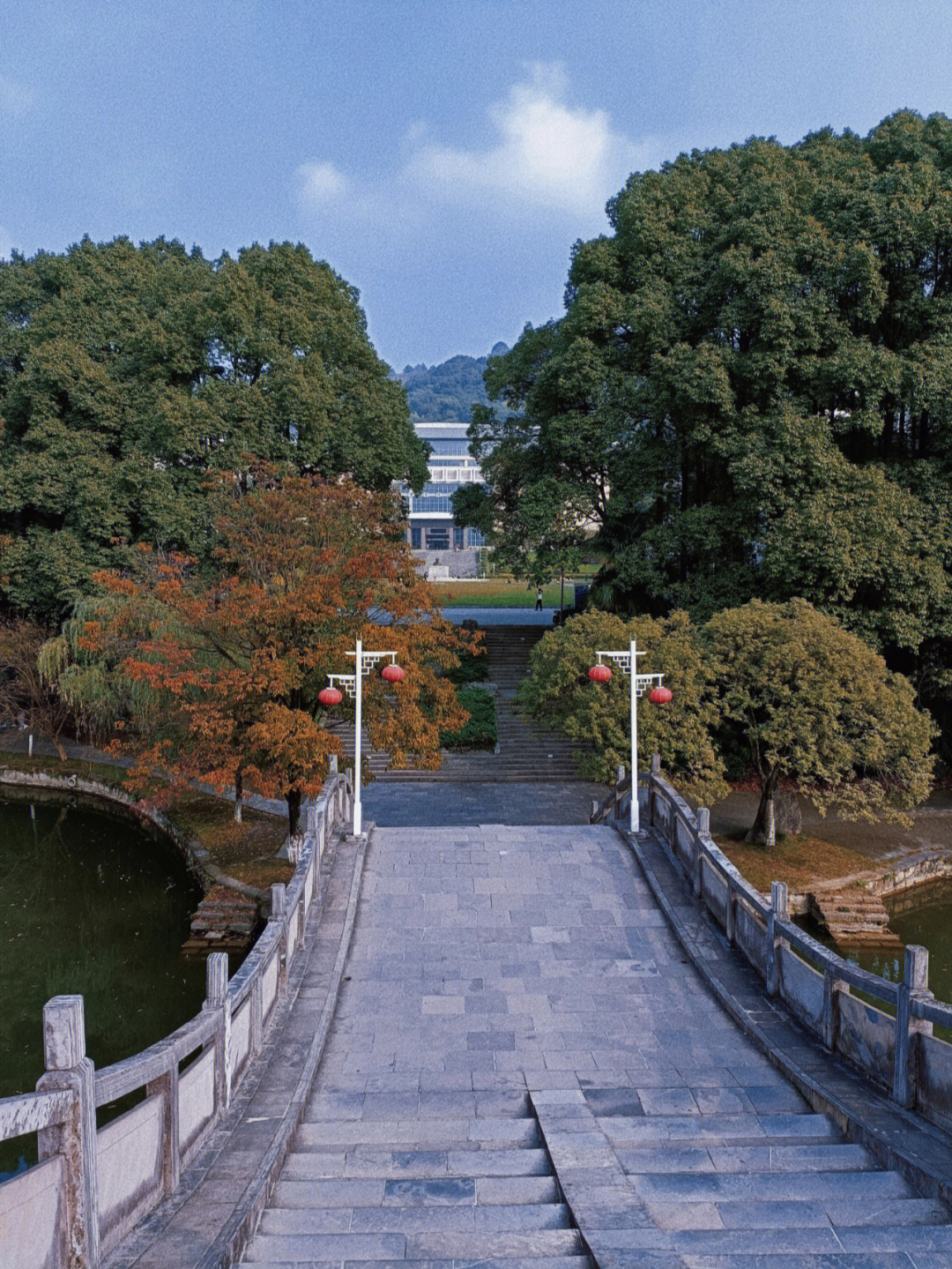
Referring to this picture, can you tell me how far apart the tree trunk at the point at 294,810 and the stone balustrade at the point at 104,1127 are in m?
8.45

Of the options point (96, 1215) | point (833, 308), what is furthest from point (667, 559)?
point (96, 1215)

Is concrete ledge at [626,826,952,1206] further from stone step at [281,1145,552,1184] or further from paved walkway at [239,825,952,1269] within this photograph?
stone step at [281,1145,552,1184]

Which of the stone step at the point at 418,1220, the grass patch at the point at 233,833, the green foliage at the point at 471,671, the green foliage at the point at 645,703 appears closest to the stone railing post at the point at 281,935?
the stone step at the point at 418,1220

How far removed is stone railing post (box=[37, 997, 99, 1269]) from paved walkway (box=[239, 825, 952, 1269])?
1.03 m

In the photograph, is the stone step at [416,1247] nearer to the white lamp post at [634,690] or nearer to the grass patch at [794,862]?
the white lamp post at [634,690]

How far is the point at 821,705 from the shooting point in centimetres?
1403

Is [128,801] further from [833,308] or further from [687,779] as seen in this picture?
[833,308]

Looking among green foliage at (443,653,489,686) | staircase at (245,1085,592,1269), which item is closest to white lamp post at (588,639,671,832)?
staircase at (245,1085,592,1269)

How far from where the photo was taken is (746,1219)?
4.62 meters

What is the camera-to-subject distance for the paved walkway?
4.48 metres

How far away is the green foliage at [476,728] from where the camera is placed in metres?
21.6

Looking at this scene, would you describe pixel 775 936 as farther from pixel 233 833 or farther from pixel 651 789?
pixel 233 833

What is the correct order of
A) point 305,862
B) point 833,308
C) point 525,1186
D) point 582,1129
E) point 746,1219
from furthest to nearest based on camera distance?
point 833,308 → point 305,862 → point 582,1129 → point 525,1186 → point 746,1219

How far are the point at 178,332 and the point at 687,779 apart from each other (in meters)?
16.7
